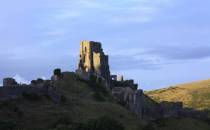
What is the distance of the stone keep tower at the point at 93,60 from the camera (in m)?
135

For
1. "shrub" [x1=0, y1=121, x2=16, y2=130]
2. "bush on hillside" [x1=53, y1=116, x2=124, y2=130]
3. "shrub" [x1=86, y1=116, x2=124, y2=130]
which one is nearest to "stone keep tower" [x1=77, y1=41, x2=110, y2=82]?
"bush on hillside" [x1=53, y1=116, x2=124, y2=130]

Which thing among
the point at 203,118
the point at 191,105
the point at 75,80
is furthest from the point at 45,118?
the point at 191,105

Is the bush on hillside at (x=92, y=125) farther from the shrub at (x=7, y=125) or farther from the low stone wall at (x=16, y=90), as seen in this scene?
the low stone wall at (x=16, y=90)

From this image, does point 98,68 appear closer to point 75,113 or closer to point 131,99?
point 131,99


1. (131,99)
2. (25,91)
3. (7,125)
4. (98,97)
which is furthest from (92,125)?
(131,99)

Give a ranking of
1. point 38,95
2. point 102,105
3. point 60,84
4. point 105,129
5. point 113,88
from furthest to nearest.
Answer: point 113,88
point 60,84
point 102,105
point 38,95
point 105,129

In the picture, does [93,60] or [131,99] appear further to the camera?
[93,60]

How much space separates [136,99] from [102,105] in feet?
44.3

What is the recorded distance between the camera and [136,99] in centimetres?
12356

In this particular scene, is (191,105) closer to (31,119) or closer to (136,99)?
(136,99)

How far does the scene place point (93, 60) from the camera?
13638 centimetres

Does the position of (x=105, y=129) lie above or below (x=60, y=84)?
below

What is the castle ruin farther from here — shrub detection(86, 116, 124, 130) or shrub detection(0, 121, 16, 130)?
shrub detection(0, 121, 16, 130)

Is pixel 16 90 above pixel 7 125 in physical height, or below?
above
